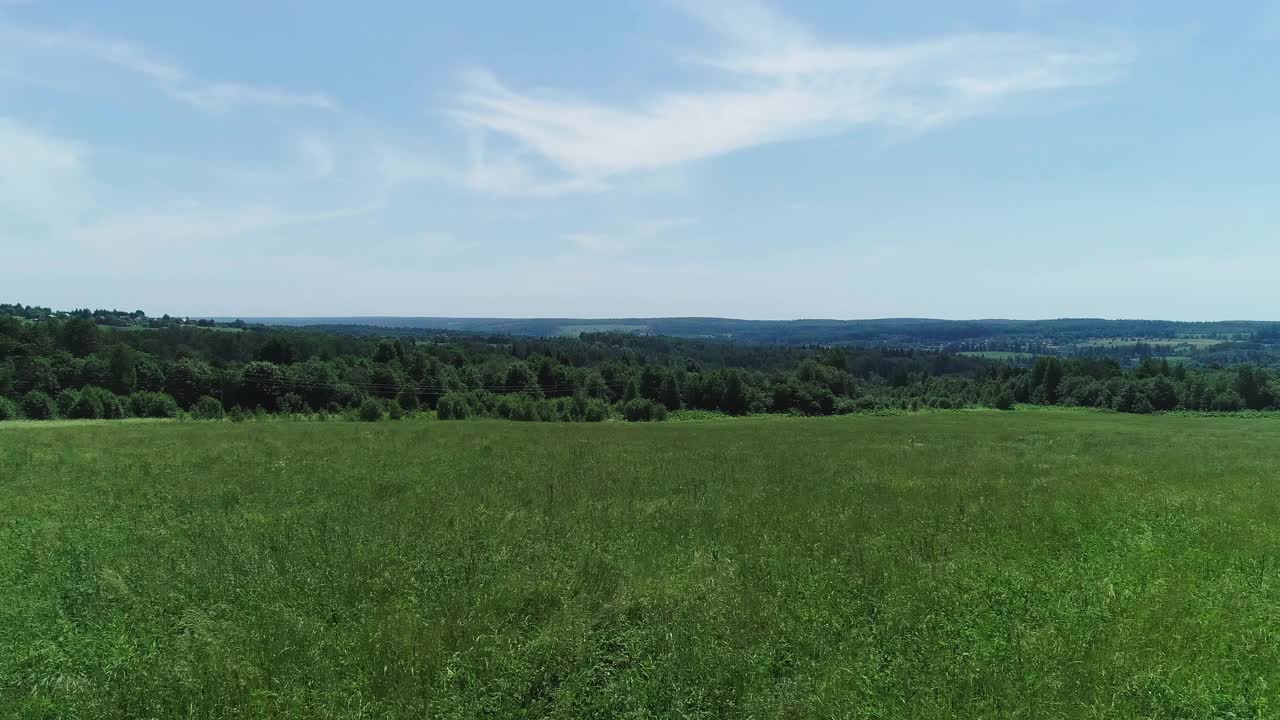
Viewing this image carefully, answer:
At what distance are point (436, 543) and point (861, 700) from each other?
22.3 ft

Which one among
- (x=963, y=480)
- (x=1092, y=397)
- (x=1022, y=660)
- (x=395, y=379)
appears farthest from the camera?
(x=1092, y=397)

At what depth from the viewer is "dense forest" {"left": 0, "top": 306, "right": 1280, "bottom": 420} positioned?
7475cm

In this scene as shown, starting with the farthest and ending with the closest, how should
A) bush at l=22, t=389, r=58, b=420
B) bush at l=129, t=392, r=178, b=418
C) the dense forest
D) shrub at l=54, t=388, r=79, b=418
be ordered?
the dense forest < bush at l=129, t=392, r=178, b=418 < shrub at l=54, t=388, r=79, b=418 < bush at l=22, t=389, r=58, b=420

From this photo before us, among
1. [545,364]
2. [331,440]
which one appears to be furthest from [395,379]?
[331,440]

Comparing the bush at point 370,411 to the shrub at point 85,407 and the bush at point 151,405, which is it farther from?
the shrub at point 85,407

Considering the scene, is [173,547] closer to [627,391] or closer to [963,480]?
[963,480]

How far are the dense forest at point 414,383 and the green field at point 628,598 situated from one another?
50783 mm

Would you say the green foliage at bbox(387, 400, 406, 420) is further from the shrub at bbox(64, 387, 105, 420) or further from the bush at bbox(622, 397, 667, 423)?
the bush at bbox(622, 397, 667, 423)

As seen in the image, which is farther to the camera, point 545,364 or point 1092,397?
point 545,364

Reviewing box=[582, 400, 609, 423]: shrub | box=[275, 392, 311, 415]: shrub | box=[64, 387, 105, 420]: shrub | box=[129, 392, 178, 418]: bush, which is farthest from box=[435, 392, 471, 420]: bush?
box=[64, 387, 105, 420]: shrub

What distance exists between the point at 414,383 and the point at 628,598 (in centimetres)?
9739

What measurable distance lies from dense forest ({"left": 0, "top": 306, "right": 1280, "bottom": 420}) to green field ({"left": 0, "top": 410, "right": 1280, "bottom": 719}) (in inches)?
1999

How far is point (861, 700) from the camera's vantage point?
20.4ft

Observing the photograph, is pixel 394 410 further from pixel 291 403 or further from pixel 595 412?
pixel 595 412
